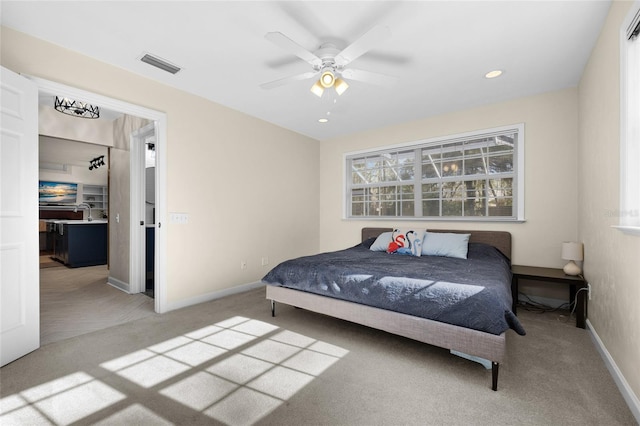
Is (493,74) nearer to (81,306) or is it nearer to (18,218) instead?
(18,218)

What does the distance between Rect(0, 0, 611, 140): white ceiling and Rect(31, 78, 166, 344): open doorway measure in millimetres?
375

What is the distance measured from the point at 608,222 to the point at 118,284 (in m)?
5.49

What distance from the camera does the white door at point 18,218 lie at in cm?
197

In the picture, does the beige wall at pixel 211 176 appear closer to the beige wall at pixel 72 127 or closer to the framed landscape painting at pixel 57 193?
the beige wall at pixel 72 127

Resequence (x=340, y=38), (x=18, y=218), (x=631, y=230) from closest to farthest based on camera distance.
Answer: (x=631, y=230) < (x=18, y=218) < (x=340, y=38)

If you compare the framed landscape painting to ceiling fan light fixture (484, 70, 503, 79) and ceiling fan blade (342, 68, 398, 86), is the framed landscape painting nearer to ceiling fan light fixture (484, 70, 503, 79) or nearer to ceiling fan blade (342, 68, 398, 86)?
ceiling fan blade (342, 68, 398, 86)

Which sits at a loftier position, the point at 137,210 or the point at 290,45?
the point at 290,45

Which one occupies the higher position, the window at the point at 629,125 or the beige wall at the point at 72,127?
the beige wall at the point at 72,127

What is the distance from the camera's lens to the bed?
1.81 m

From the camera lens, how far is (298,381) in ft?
5.90

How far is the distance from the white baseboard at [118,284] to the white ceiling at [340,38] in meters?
2.78

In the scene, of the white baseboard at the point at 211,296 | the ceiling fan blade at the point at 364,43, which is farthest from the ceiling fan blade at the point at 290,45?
the white baseboard at the point at 211,296

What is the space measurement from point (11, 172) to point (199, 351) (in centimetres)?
187

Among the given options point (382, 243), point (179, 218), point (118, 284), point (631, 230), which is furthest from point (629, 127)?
point (118, 284)
